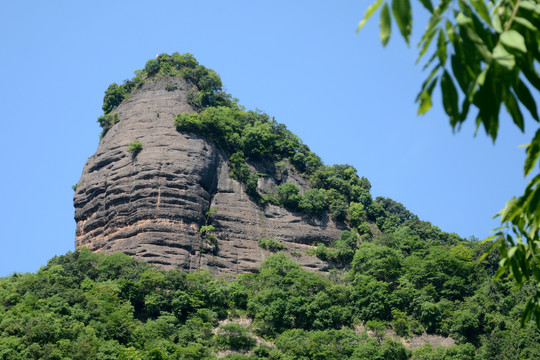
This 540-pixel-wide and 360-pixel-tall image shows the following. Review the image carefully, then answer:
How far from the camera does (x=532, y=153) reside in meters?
5.36

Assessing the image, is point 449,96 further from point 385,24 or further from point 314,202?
point 314,202

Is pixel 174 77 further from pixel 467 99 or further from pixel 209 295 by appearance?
pixel 467 99

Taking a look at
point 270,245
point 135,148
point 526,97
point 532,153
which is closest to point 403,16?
point 526,97

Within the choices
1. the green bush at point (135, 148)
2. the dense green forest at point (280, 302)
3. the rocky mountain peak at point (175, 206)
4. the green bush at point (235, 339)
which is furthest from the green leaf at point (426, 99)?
the green bush at point (135, 148)

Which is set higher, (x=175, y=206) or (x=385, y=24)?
(x=175, y=206)

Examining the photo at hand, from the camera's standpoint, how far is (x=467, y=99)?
183 inches

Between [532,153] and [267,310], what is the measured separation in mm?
46802

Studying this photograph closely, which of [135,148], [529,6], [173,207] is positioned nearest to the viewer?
[529,6]

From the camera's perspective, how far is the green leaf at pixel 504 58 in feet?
15.0

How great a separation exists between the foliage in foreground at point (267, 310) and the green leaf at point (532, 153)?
39011mm

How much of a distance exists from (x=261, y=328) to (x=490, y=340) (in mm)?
13924

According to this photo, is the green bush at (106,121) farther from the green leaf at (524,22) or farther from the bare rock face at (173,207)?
the green leaf at (524,22)

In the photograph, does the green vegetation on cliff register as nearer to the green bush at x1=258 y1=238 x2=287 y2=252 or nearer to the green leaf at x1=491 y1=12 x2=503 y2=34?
the green bush at x1=258 y1=238 x2=287 y2=252

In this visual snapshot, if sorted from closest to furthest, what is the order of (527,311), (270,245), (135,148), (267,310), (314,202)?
(527,311), (267,310), (270,245), (135,148), (314,202)
